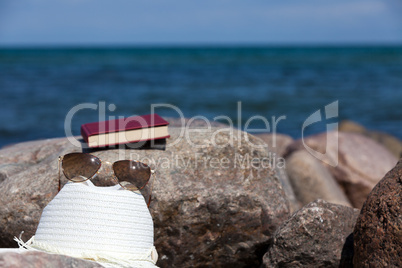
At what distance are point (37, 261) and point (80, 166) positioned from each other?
2.79 ft

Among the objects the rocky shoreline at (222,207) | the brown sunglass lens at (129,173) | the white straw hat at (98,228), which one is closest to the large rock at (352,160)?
the rocky shoreline at (222,207)

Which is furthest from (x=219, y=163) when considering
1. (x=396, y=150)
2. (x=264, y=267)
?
(x=396, y=150)

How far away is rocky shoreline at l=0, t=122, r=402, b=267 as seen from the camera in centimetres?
325

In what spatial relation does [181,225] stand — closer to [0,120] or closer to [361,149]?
[361,149]

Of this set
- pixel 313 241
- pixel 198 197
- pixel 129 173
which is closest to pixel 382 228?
pixel 313 241

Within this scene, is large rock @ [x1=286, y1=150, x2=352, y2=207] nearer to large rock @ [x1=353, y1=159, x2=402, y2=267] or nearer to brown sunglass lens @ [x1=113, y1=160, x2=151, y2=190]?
large rock @ [x1=353, y1=159, x2=402, y2=267]

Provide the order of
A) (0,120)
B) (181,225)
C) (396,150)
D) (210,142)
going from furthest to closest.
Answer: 1. (0,120)
2. (396,150)
3. (210,142)
4. (181,225)

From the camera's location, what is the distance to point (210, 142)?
3771mm

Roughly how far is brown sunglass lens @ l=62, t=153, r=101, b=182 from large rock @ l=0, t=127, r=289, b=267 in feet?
1.56

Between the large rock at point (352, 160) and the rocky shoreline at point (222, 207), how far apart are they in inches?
107

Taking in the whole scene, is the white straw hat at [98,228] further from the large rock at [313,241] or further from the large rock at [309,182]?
the large rock at [309,182]

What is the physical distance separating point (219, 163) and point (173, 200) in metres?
0.49

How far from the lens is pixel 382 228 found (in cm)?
287

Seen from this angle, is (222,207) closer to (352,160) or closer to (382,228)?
(382,228)
